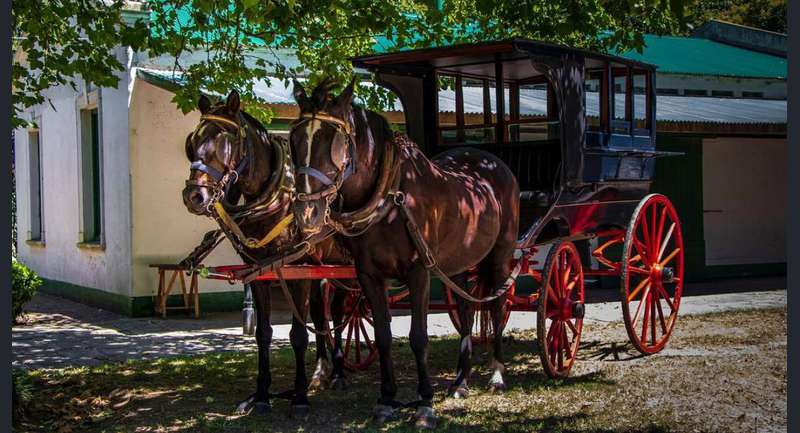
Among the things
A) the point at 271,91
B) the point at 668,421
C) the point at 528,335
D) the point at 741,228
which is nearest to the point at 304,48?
the point at 271,91

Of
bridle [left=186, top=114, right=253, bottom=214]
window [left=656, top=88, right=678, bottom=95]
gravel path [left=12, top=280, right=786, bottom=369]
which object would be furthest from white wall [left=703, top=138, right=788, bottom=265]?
bridle [left=186, top=114, right=253, bottom=214]

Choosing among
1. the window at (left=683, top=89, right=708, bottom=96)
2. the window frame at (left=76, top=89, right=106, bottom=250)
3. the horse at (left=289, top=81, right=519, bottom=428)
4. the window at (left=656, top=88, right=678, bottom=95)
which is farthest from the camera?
the window at (left=683, top=89, right=708, bottom=96)

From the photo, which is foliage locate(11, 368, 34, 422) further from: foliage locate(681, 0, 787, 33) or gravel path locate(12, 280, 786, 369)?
foliage locate(681, 0, 787, 33)

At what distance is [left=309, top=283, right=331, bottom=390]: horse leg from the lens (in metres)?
6.96

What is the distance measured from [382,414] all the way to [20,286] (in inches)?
320

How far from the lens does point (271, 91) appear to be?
11.7 meters

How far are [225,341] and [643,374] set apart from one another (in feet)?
16.0

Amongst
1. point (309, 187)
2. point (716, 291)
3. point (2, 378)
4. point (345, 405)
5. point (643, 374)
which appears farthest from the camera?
point (716, 291)

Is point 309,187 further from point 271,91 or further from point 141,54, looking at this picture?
point 141,54

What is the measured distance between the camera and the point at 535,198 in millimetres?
7805

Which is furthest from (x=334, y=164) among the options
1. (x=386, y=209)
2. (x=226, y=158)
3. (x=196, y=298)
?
(x=196, y=298)

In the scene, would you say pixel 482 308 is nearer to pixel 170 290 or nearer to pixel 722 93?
pixel 170 290

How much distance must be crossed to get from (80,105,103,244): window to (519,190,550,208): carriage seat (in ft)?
27.7

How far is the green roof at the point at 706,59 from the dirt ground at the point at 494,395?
31.3ft
